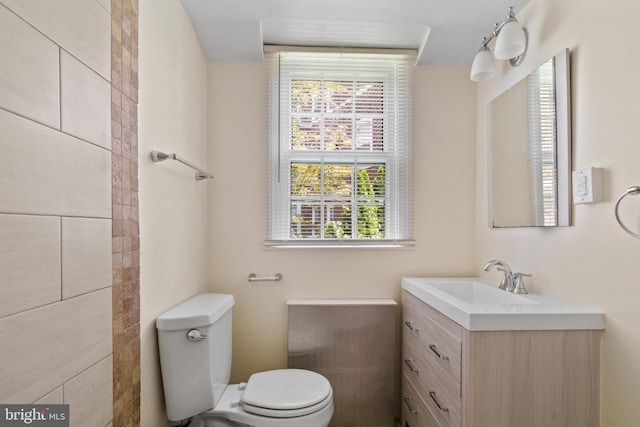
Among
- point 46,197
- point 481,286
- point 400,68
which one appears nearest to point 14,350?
point 46,197

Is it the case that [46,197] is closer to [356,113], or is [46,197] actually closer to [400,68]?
[356,113]

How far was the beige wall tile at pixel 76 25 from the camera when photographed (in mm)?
788

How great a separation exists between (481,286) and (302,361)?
107 cm

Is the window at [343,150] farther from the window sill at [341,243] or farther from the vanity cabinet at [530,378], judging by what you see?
the vanity cabinet at [530,378]

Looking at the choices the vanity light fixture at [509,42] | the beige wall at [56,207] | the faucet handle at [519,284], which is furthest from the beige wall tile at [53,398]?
the vanity light fixture at [509,42]

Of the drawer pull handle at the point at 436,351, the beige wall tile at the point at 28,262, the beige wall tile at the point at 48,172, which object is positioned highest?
the beige wall tile at the point at 48,172

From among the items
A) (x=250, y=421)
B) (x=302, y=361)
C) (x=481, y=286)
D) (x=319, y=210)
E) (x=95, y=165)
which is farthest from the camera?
(x=319, y=210)

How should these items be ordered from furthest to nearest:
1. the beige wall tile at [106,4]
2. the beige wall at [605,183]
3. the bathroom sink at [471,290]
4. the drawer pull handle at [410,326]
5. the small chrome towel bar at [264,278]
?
the small chrome towel bar at [264,278] < the drawer pull handle at [410,326] < the bathroom sink at [471,290] < the beige wall at [605,183] < the beige wall tile at [106,4]

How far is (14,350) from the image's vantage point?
0.73m

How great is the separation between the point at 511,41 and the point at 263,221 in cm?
156

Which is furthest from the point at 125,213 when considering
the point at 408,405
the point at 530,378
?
the point at 408,405

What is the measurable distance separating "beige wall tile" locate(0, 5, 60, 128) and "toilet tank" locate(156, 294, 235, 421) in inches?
35.9

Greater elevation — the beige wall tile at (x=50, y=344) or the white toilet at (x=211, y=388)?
the beige wall tile at (x=50, y=344)

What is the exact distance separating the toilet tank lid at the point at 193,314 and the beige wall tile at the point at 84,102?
73 cm
